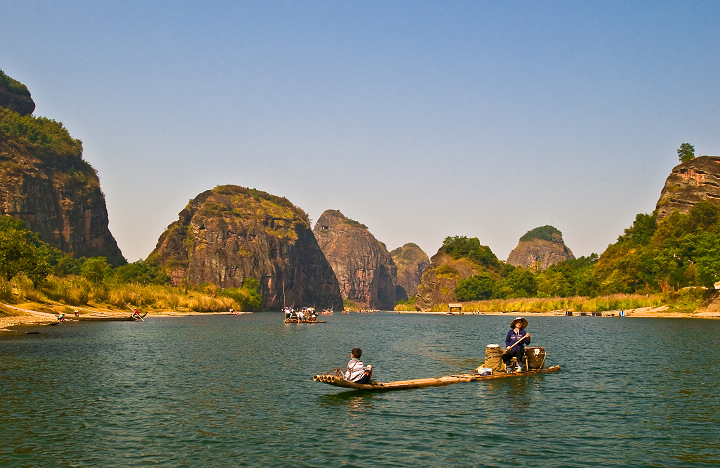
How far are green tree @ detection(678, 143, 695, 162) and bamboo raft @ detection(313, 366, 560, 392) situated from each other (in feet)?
602

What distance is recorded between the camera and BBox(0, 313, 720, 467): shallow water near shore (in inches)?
735

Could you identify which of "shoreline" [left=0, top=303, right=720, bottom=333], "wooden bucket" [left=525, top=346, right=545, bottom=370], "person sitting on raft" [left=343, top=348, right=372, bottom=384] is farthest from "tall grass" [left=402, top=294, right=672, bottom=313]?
"person sitting on raft" [left=343, top=348, right=372, bottom=384]

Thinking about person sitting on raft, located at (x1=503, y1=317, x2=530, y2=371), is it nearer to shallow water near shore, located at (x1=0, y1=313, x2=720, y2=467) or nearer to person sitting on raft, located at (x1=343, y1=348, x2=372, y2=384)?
shallow water near shore, located at (x1=0, y1=313, x2=720, y2=467)

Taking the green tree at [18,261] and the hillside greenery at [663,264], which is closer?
the green tree at [18,261]

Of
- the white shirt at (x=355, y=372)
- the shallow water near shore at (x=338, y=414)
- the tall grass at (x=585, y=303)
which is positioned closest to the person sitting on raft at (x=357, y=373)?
the white shirt at (x=355, y=372)

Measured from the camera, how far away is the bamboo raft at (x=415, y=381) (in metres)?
28.0

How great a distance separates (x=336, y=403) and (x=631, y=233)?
175515 millimetres

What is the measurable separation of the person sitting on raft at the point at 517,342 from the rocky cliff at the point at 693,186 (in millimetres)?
151957

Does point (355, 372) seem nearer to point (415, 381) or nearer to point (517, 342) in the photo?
point (415, 381)

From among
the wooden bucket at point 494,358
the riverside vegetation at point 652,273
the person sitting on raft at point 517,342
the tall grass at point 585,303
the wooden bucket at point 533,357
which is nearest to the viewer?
the person sitting on raft at point 517,342

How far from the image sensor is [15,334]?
5584 centimetres

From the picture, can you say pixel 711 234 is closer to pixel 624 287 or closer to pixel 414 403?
pixel 624 287

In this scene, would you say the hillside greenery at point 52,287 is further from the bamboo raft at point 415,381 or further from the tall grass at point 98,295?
the bamboo raft at point 415,381

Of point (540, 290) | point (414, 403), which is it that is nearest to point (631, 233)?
point (540, 290)
